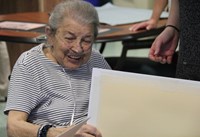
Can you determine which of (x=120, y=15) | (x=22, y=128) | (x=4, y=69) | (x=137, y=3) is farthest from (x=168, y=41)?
(x=137, y=3)

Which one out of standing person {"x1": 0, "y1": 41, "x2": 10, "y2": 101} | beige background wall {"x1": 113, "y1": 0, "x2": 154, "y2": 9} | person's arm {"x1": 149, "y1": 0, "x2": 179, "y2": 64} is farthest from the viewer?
beige background wall {"x1": 113, "y1": 0, "x2": 154, "y2": 9}

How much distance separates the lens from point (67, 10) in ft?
4.76

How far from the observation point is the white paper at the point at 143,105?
1.03 m

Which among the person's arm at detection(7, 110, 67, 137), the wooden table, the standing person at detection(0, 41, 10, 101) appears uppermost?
the wooden table

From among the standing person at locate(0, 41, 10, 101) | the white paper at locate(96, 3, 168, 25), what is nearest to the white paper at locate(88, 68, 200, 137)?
the white paper at locate(96, 3, 168, 25)

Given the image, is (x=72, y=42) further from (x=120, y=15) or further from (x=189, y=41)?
(x=120, y=15)

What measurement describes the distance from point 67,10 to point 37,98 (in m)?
0.35

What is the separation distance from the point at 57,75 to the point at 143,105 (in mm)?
522

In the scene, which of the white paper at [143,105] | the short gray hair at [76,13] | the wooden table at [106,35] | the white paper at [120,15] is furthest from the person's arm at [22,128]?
the white paper at [120,15]

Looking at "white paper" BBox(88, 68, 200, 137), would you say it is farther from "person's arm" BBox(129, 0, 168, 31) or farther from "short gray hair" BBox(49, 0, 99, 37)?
"person's arm" BBox(129, 0, 168, 31)

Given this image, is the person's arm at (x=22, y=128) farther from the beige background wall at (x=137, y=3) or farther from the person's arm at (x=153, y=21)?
the beige background wall at (x=137, y=3)

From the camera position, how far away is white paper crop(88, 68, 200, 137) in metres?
1.03

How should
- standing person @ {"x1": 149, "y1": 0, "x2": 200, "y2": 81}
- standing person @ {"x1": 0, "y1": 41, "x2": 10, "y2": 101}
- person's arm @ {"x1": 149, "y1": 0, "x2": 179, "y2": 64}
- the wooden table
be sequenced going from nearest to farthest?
standing person @ {"x1": 149, "y1": 0, "x2": 200, "y2": 81} → person's arm @ {"x1": 149, "y1": 0, "x2": 179, "y2": 64} → the wooden table → standing person @ {"x1": 0, "y1": 41, "x2": 10, "y2": 101}

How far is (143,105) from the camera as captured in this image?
1086 millimetres
